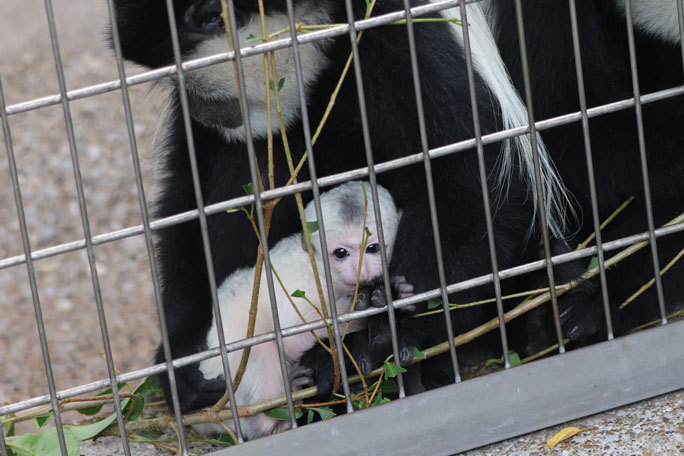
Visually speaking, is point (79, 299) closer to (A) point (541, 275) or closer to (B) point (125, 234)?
(A) point (541, 275)

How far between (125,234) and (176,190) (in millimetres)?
793

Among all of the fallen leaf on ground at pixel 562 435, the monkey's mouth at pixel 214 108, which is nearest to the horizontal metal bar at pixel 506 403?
the fallen leaf on ground at pixel 562 435

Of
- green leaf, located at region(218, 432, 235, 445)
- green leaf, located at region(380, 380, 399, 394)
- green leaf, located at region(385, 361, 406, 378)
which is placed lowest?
green leaf, located at region(218, 432, 235, 445)

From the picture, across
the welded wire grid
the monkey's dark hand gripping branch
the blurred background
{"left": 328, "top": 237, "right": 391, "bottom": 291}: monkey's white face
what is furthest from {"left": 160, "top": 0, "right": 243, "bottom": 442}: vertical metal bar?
the blurred background

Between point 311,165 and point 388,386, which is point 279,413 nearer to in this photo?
point 388,386

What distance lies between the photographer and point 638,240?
3.88ft

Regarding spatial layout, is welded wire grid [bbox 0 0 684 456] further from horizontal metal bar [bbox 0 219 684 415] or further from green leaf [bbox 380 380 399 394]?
green leaf [bbox 380 380 399 394]

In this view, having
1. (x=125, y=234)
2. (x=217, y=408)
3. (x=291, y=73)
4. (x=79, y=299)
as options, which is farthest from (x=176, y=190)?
(x=79, y=299)

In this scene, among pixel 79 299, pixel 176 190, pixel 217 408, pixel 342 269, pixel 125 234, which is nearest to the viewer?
pixel 125 234

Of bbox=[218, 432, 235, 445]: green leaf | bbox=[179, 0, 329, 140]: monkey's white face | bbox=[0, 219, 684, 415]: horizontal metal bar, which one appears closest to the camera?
bbox=[0, 219, 684, 415]: horizontal metal bar

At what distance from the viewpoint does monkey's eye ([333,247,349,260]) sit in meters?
1.45

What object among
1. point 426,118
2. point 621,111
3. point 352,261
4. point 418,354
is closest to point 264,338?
point 418,354

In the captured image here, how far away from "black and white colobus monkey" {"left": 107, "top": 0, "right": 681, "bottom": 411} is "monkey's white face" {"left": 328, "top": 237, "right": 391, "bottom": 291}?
0.05 m

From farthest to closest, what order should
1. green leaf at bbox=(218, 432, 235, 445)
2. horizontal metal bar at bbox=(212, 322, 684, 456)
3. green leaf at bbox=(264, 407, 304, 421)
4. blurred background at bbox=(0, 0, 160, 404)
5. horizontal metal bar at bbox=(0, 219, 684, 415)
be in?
1. blurred background at bbox=(0, 0, 160, 404)
2. green leaf at bbox=(218, 432, 235, 445)
3. green leaf at bbox=(264, 407, 304, 421)
4. horizontal metal bar at bbox=(212, 322, 684, 456)
5. horizontal metal bar at bbox=(0, 219, 684, 415)
